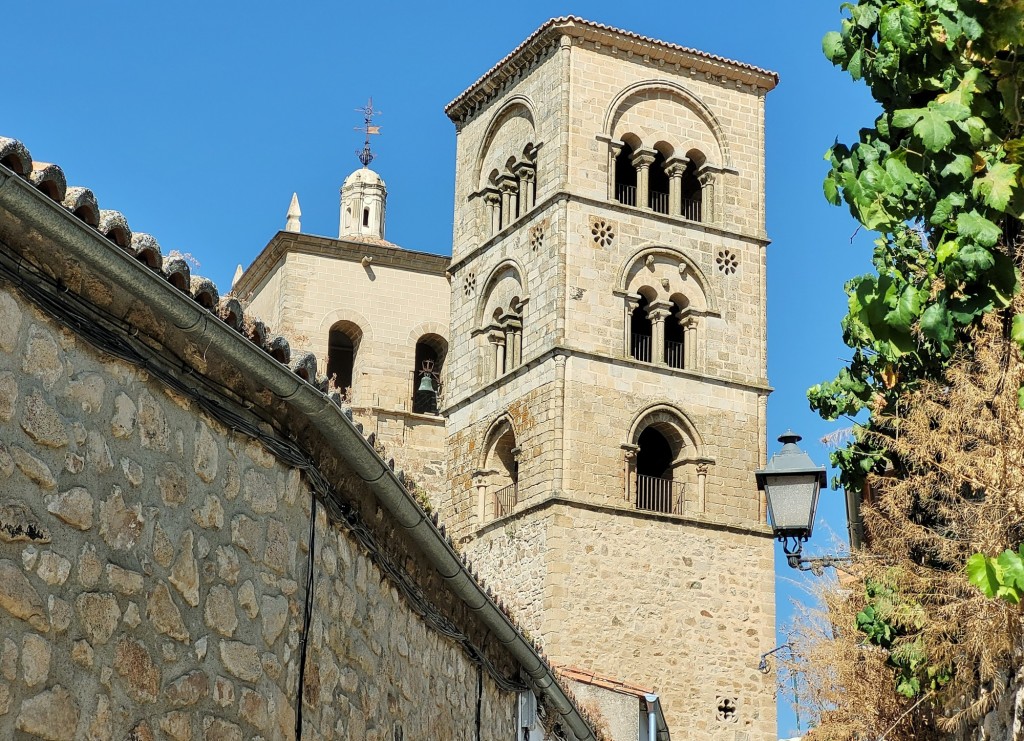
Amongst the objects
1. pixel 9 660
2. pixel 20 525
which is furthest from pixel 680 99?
pixel 9 660

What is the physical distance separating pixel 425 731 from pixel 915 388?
458 cm

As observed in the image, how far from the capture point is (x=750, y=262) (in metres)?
35.4

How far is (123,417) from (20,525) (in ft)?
2.44

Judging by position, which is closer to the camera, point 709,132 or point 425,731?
point 425,731

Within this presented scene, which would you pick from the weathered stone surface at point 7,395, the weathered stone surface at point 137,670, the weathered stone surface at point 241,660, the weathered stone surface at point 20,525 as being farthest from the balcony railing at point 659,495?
the weathered stone surface at point 7,395

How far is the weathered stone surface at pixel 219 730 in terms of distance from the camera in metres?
6.15

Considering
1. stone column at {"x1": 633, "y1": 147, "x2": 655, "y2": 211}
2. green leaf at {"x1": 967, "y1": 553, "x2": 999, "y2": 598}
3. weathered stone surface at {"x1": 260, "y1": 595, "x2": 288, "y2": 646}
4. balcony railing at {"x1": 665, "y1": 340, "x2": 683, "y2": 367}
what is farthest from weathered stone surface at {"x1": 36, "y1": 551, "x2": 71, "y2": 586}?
stone column at {"x1": 633, "y1": 147, "x2": 655, "y2": 211}

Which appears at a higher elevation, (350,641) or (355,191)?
(355,191)

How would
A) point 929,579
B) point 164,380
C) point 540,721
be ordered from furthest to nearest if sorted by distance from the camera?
point 540,721 → point 929,579 → point 164,380

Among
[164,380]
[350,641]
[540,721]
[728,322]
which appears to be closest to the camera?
[164,380]

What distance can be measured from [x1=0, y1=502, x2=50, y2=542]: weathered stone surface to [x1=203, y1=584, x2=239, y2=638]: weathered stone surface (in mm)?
1145

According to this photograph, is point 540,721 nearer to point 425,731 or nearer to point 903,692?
point 903,692

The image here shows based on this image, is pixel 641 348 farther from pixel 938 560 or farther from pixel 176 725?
pixel 176 725

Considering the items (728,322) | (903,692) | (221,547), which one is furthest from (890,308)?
(728,322)
